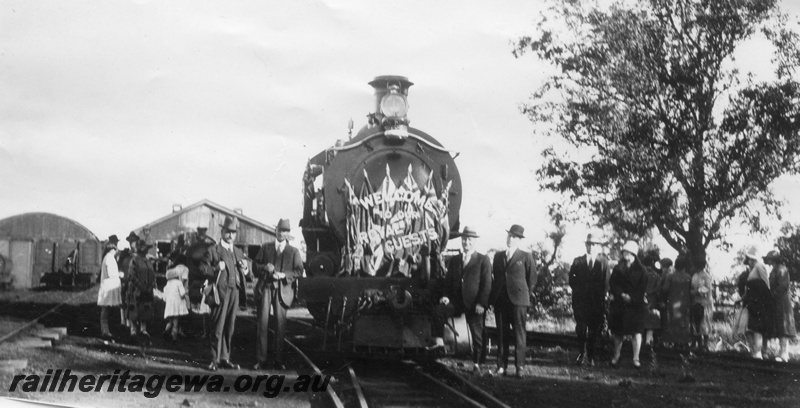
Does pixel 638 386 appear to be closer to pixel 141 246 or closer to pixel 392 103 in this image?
pixel 392 103

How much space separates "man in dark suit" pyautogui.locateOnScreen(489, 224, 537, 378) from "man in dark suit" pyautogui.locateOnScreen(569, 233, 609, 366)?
3.88 feet

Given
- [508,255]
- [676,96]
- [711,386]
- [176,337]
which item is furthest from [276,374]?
[676,96]

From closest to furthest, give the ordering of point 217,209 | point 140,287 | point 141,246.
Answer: point 140,287, point 141,246, point 217,209

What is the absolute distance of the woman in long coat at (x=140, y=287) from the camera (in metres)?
10.8

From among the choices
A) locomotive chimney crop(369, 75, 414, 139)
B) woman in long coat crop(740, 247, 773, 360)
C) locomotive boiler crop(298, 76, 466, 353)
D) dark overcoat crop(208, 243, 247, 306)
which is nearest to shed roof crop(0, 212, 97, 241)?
dark overcoat crop(208, 243, 247, 306)

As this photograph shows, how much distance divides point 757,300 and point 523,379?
3302 mm

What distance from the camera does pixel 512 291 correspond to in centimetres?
853

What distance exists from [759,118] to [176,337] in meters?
7.82

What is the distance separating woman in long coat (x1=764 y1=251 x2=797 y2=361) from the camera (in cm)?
925

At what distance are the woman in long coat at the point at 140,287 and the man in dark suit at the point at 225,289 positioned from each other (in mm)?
2591

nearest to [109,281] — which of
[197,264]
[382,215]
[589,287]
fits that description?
[197,264]

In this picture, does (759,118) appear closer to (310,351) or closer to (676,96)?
(676,96)

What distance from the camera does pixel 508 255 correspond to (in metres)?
8.63

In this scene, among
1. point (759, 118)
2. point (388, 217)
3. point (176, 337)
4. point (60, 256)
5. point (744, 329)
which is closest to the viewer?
point (759, 118)
